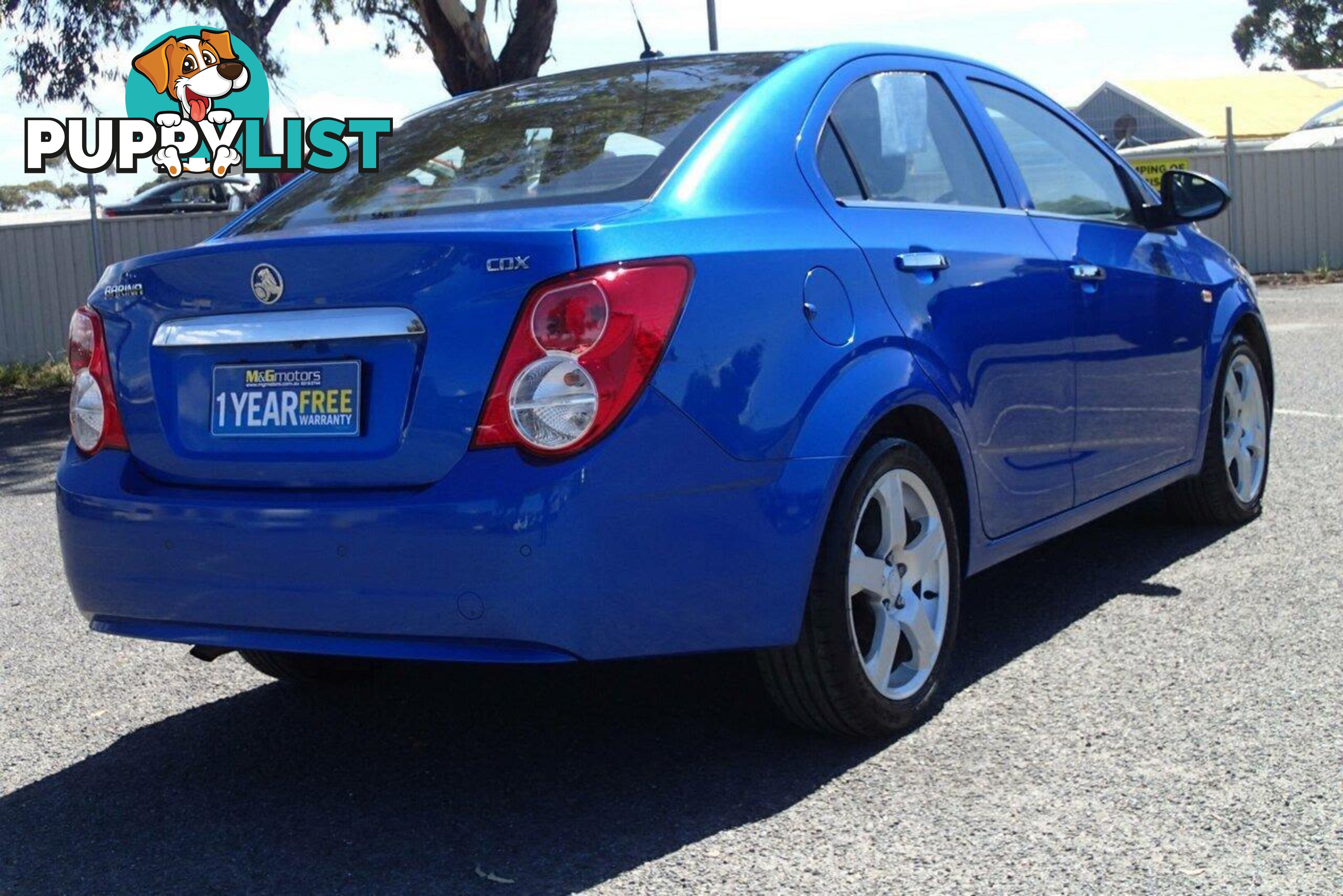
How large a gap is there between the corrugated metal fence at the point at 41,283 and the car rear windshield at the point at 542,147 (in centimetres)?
1403

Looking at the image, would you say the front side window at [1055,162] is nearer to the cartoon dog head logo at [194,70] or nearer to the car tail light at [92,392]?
the car tail light at [92,392]

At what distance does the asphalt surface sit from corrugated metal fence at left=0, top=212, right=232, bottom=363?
13117 mm

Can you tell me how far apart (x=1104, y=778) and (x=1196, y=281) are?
102 inches

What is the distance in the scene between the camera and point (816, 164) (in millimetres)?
3957

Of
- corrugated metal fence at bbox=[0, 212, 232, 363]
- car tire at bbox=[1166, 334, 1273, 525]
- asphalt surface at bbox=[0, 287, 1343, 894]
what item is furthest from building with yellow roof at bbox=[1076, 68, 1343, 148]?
asphalt surface at bbox=[0, 287, 1343, 894]

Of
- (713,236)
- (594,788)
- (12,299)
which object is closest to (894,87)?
(713,236)

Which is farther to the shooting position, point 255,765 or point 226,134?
point 226,134

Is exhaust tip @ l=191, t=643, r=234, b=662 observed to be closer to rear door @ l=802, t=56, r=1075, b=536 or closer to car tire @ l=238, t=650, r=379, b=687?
car tire @ l=238, t=650, r=379, b=687

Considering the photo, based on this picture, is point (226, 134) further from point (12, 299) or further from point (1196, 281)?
point (1196, 281)

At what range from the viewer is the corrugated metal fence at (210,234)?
17.7 metres

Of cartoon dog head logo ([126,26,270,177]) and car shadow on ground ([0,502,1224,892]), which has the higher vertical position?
cartoon dog head logo ([126,26,270,177])

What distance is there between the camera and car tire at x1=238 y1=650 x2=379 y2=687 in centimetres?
453

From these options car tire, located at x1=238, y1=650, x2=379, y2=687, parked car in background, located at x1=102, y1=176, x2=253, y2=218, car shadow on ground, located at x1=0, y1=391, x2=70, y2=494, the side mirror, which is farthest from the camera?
parked car in background, located at x1=102, y1=176, x2=253, y2=218

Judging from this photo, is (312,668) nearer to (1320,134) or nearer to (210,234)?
(210,234)
